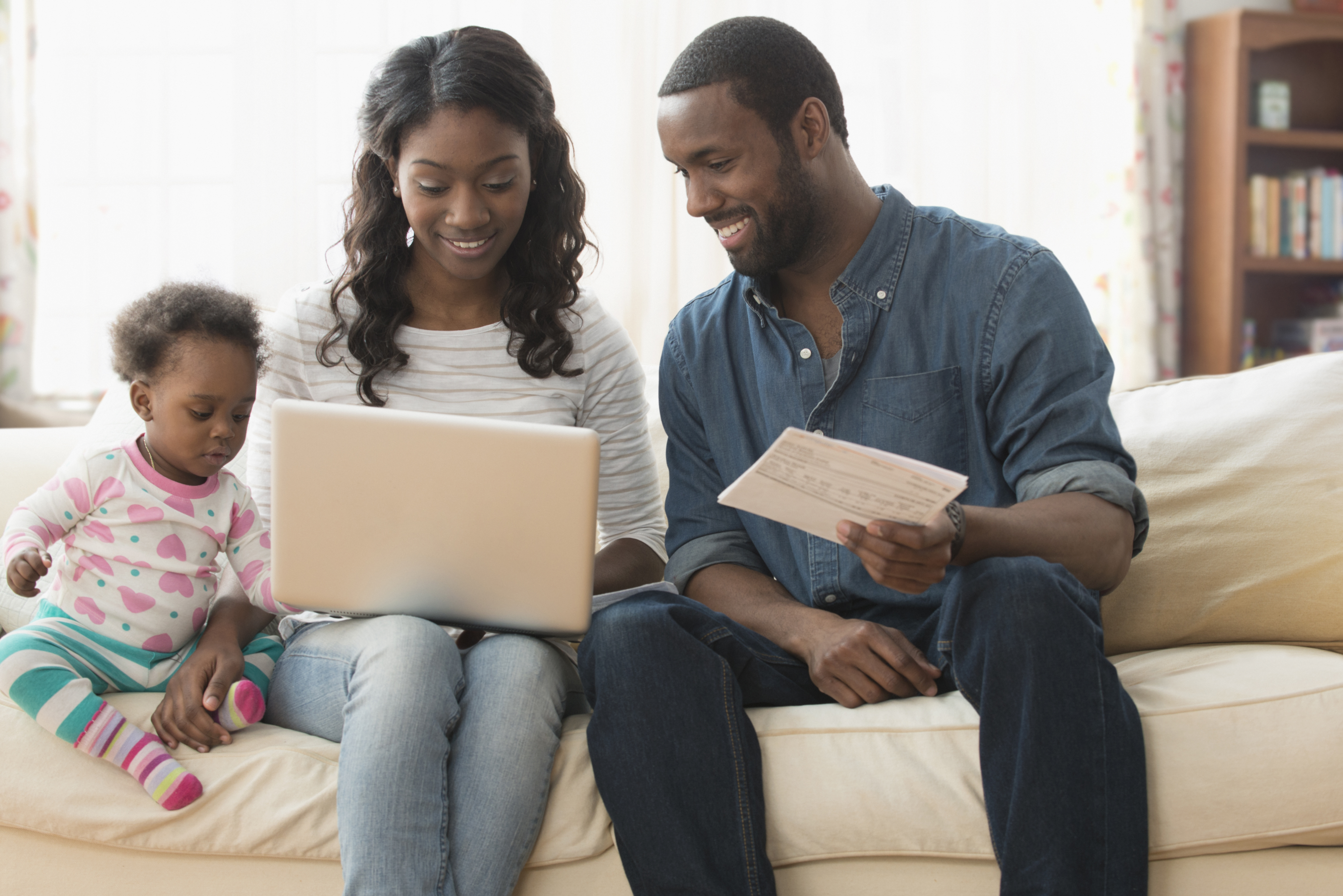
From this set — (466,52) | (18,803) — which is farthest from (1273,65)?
(18,803)

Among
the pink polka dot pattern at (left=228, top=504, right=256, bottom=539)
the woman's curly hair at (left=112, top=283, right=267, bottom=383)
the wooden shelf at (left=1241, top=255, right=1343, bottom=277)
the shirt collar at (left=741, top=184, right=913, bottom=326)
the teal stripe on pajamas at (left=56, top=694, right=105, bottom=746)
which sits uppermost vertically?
the wooden shelf at (left=1241, top=255, right=1343, bottom=277)

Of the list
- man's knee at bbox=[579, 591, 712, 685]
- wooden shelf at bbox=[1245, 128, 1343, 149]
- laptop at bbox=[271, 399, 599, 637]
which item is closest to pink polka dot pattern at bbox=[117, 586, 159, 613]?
laptop at bbox=[271, 399, 599, 637]

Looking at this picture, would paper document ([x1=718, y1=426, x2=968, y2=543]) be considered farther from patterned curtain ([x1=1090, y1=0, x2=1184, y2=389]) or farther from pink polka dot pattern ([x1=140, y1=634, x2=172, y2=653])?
patterned curtain ([x1=1090, y1=0, x2=1184, y2=389])

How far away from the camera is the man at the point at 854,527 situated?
0.99 m

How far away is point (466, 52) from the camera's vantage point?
1.38 meters

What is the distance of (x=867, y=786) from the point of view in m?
1.08

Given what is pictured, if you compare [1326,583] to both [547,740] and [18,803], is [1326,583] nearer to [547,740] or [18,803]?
[547,740]

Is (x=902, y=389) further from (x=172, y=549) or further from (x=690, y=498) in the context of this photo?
(x=172, y=549)

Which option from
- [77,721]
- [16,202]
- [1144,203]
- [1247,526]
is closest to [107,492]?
[77,721]

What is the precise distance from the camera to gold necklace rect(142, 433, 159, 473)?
4.23 ft

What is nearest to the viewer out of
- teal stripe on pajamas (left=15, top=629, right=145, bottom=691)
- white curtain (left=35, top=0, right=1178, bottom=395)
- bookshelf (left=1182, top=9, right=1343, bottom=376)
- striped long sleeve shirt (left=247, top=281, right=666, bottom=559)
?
teal stripe on pajamas (left=15, top=629, right=145, bottom=691)

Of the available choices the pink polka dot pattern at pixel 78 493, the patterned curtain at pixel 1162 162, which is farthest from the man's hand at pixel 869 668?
the patterned curtain at pixel 1162 162

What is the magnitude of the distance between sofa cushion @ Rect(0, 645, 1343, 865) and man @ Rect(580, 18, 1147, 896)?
49 millimetres

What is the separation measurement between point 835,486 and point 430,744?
0.47 m
